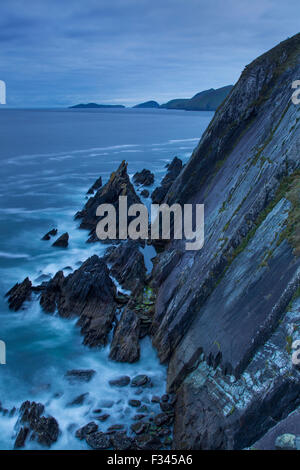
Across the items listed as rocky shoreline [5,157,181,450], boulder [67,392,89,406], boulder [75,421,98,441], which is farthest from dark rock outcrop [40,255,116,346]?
boulder [75,421,98,441]

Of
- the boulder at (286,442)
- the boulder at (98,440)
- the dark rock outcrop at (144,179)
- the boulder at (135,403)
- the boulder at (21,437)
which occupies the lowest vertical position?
the boulder at (21,437)

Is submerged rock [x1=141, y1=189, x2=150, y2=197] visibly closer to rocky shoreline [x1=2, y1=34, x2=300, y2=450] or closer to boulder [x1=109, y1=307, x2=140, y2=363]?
rocky shoreline [x1=2, y1=34, x2=300, y2=450]

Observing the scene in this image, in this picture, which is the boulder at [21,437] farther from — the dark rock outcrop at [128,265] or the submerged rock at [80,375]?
the dark rock outcrop at [128,265]

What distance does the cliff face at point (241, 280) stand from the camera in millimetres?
10570

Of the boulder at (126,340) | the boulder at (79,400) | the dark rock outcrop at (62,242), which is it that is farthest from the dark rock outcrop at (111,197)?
the boulder at (79,400)

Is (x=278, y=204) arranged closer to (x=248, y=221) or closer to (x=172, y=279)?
(x=248, y=221)

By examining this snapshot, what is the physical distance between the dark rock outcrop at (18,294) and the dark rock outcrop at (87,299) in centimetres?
110

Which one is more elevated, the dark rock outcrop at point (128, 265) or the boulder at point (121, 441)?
the dark rock outcrop at point (128, 265)

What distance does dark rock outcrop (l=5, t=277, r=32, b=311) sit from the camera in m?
21.2

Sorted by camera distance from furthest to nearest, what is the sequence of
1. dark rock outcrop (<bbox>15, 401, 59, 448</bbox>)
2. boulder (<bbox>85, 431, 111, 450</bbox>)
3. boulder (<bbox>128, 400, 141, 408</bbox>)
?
1. boulder (<bbox>128, 400, 141, 408</bbox>)
2. dark rock outcrop (<bbox>15, 401, 59, 448</bbox>)
3. boulder (<bbox>85, 431, 111, 450</bbox>)

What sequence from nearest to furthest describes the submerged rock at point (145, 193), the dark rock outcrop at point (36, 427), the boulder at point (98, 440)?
1. the boulder at point (98, 440)
2. the dark rock outcrop at point (36, 427)
3. the submerged rock at point (145, 193)

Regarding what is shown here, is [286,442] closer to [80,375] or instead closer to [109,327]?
[80,375]

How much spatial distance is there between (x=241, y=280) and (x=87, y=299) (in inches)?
389

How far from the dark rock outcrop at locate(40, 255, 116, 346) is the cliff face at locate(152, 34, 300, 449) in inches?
114
